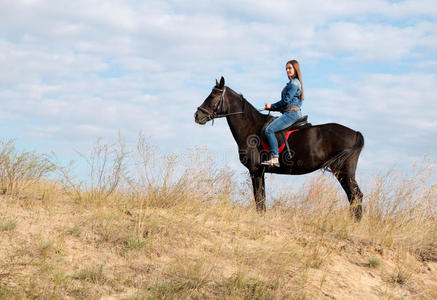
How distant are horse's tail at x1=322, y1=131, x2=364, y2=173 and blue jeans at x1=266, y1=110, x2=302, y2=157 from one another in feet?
3.97

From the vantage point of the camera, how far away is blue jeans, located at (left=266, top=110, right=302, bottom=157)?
9.35 meters

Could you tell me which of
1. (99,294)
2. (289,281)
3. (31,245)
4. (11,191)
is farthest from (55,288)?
(11,191)

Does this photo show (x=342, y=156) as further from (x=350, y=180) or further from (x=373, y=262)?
(x=373, y=262)

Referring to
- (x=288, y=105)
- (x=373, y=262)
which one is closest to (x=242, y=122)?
(x=288, y=105)

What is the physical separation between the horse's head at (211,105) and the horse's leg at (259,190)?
159 cm

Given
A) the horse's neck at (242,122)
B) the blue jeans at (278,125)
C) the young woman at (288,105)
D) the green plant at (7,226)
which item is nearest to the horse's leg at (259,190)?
the young woman at (288,105)

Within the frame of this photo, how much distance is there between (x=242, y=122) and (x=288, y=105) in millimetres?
1077

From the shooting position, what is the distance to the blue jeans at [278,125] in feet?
30.7

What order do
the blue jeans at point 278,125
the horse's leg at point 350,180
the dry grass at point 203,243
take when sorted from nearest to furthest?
the dry grass at point 203,243, the blue jeans at point 278,125, the horse's leg at point 350,180

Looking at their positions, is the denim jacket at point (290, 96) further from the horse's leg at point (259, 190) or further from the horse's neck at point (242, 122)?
the horse's leg at point (259, 190)

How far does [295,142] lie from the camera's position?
972 centimetres

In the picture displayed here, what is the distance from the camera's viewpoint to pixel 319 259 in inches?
261

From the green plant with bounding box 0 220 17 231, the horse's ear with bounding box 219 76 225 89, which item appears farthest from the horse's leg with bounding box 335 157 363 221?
the green plant with bounding box 0 220 17 231

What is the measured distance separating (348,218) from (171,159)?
146 inches
